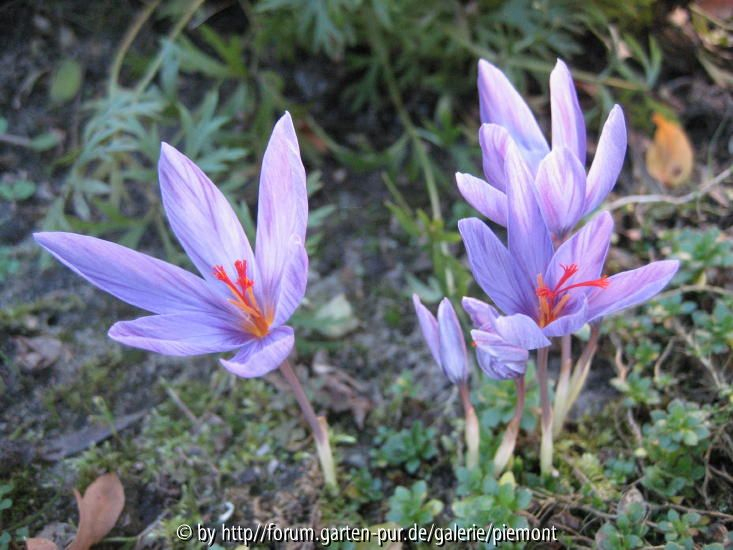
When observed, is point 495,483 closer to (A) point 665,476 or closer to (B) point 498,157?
(A) point 665,476

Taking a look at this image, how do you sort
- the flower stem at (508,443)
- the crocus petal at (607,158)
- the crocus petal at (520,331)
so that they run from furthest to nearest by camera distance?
1. the flower stem at (508,443)
2. the crocus petal at (607,158)
3. the crocus petal at (520,331)

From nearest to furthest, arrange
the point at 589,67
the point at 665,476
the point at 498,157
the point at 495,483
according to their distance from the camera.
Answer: the point at 498,157 < the point at 495,483 < the point at 665,476 < the point at 589,67

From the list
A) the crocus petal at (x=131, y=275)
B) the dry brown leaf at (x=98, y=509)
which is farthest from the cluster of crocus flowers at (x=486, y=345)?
the dry brown leaf at (x=98, y=509)

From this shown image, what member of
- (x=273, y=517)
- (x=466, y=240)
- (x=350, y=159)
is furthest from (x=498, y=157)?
(x=350, y=159)

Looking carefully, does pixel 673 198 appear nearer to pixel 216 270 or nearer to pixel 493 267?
pixel 493 267

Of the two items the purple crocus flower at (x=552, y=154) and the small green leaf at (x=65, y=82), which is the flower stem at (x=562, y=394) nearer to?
the purple crocus flower at (x=552, y=154)

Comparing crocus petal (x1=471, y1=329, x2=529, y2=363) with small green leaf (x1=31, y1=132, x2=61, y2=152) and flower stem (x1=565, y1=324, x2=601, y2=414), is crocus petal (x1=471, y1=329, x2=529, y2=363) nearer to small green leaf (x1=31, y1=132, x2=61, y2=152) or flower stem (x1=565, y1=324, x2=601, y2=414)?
flower stem (x1=565, y1=324, x2=601, y2=414)

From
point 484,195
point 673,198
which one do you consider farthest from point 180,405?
point 673,198
